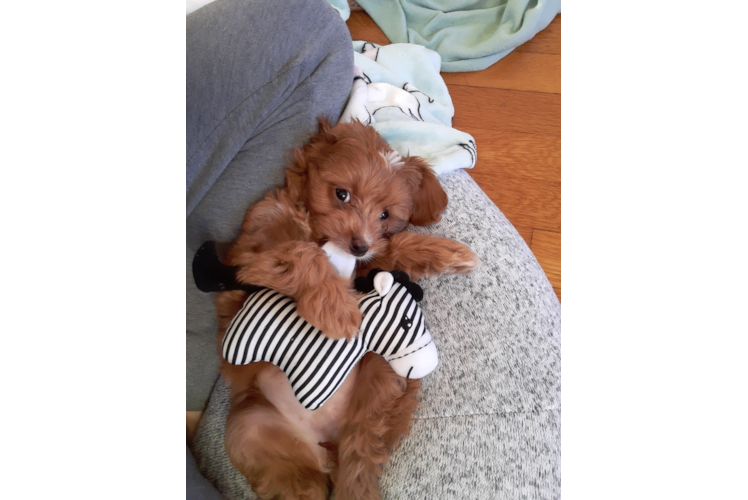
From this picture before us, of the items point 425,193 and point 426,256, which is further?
point 425,193

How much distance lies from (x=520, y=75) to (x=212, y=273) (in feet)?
6.57

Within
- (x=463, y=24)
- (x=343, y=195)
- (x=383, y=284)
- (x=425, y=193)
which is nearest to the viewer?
(x=383, y=284)

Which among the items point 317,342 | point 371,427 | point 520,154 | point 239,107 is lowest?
point 520,154

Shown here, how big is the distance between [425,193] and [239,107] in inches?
23.7

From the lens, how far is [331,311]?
3.67ft

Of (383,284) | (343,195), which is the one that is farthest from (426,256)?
(343,195)

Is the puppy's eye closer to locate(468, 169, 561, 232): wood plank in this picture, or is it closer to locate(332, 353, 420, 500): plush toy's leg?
locate(332, 353, 420, 500): plush toy's leg

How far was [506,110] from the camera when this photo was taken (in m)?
2.39

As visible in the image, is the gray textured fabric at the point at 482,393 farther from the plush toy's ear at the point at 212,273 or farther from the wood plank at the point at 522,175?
the wood plank at the point at 522,175

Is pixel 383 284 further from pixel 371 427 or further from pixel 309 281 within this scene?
pixel 371 427

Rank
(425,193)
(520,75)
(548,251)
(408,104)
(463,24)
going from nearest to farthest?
(425,193), (408,104), (548,251), (520,75), (463,24)

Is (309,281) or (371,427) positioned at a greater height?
Result: (309,281)

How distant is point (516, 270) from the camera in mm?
1410
